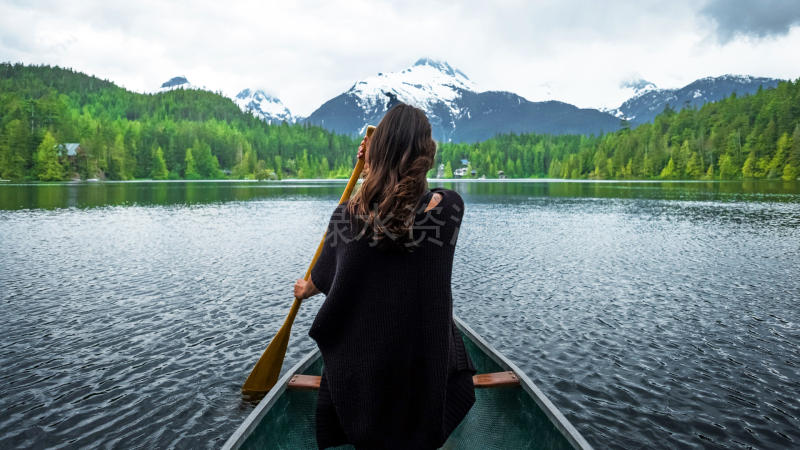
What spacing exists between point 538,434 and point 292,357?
24.8 feet

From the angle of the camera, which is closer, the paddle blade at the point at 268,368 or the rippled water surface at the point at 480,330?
the paddle blade at the point at 268,368

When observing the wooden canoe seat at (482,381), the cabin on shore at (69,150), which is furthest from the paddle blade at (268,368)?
the cabin on shore at (69,150)

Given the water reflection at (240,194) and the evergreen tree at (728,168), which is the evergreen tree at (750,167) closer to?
the evergreen tree at (728,168)

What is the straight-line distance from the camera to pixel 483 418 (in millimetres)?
5539

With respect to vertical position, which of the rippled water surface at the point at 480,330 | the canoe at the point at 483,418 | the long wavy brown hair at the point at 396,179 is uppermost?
the long wavy brown hair at the point at 396,179

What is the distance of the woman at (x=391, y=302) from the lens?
2.71 m

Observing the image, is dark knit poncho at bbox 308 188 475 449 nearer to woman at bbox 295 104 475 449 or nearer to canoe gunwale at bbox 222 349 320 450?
woman at bbox 295 104 475 449

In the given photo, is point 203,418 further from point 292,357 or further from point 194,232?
point 194,232

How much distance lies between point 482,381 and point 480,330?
7870 mm

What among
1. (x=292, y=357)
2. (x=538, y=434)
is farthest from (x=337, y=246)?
(x=292, y=357)

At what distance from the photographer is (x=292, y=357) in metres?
11.1

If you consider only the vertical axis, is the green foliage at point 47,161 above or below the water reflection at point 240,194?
above

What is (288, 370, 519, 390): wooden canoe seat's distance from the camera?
5180 millimetres

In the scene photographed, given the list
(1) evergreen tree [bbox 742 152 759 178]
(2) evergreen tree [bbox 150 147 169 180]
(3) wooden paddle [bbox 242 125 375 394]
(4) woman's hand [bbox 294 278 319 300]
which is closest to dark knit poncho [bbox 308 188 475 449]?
(4) woman's hand [bbox 294 278 319 300]
